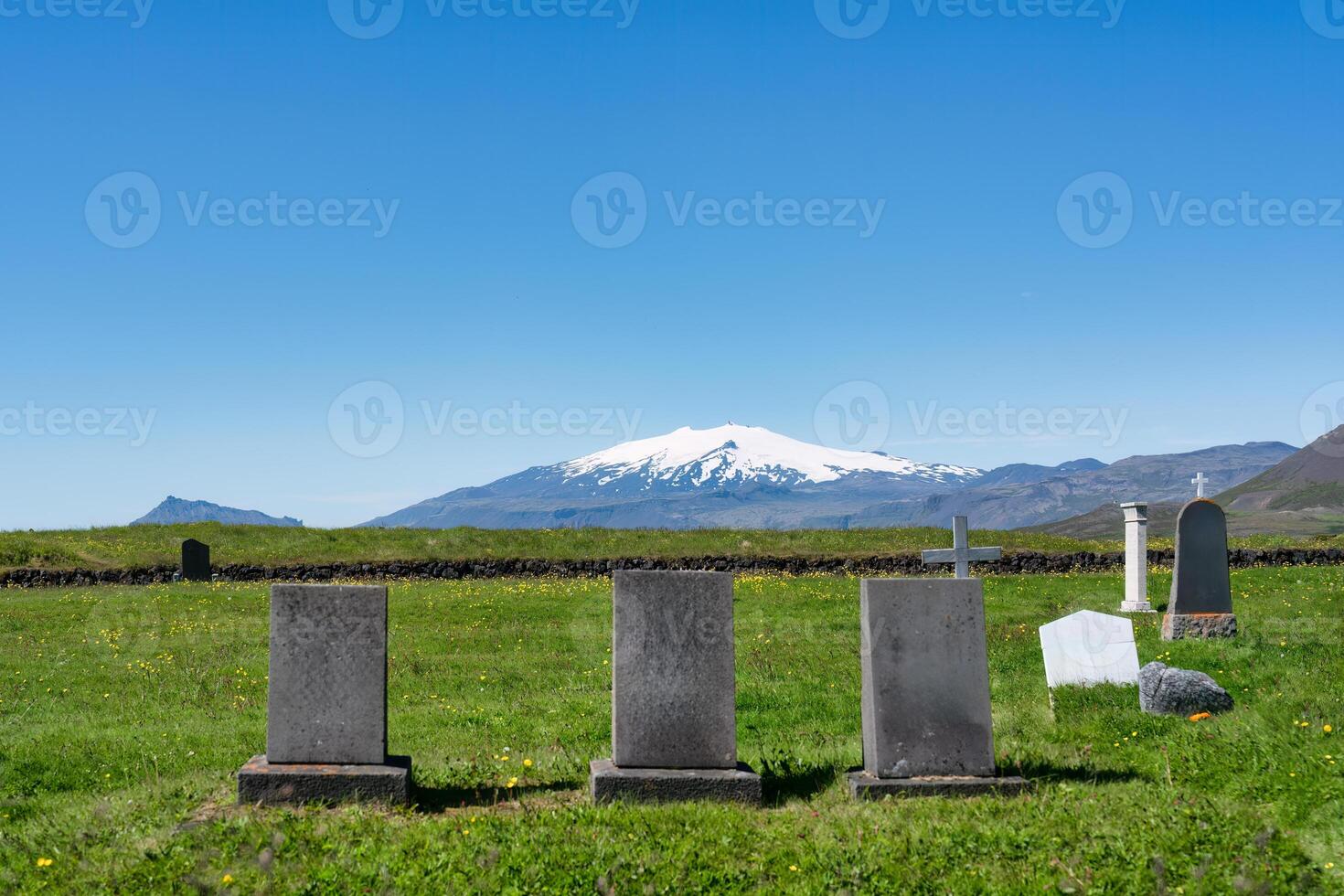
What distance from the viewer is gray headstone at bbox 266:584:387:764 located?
7941 millimetres

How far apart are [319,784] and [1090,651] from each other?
8.48 meters

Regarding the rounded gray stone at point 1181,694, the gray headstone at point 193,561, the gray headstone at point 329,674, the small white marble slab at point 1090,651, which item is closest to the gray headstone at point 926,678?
the rounded gray stone at point 1181,694

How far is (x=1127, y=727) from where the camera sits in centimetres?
988

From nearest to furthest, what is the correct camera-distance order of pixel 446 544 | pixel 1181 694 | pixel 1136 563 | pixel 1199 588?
1. pixel 1181 694
2. pixel 1199 588
3. pixel 1136 563
4. pixel 446 544

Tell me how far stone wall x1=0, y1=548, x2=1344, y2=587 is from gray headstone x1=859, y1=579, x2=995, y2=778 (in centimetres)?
2161

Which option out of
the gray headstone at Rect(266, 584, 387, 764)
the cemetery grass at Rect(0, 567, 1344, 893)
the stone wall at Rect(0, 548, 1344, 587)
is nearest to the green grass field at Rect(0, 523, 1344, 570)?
the stone wall at Rect(0, 548, 1344, 587)

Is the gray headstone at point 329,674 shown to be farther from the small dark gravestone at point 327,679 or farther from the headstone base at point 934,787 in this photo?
the headstone base at point 934,787

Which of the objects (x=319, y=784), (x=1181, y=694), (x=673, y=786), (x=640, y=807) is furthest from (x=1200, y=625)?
(x=319, y=784)

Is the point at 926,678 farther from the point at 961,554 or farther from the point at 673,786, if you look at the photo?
the point at 961,554

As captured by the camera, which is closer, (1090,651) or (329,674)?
(329,674)

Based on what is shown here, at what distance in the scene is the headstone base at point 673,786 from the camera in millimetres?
7844

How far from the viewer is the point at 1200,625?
16.0 meters

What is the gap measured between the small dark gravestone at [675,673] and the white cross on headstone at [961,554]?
203 inches

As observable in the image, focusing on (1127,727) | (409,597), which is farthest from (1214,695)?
(409,597)
